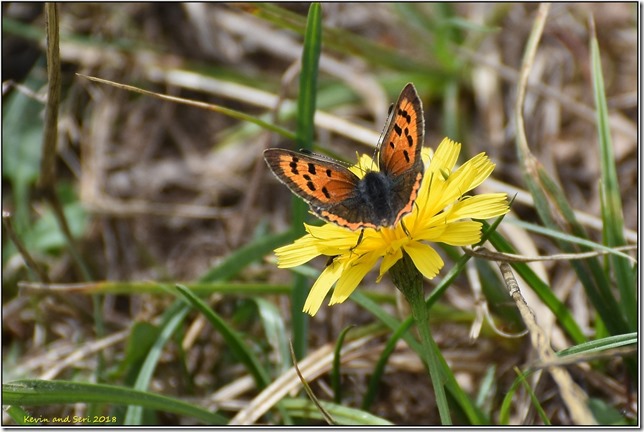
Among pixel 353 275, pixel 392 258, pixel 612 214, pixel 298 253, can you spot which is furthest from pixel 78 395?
pixel 612 214

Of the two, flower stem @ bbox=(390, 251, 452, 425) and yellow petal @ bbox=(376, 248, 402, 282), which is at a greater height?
yellow petal @ bbox=(376, 248, 402, 282)

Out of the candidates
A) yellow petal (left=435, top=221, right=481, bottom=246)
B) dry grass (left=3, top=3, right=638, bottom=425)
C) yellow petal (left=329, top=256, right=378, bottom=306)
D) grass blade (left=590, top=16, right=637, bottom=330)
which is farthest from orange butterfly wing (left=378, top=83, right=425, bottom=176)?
dry grass (left=3, top=3, right=638, bottom=425)

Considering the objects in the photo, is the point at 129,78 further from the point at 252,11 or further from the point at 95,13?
the point at 252,11

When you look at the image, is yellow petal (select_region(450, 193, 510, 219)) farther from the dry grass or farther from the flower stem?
the dry grass

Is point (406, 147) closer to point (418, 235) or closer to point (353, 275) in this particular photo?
point (418, 235)

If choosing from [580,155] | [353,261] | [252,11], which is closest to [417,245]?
[353,261]

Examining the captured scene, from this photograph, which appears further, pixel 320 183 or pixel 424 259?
pixel 320 183
